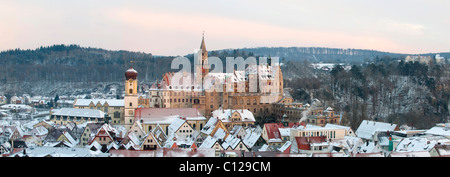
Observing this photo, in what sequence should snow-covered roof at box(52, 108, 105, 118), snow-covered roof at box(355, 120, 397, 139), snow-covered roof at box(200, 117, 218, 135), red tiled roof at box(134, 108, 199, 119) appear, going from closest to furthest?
1. snow-covered roof at box(355, 120, 397, 139)
2. snow-covered roof at box(200, 117, 218, 135)
3. red tiled roof at box(134, 108, 199, 119)
4. snow-covered roof at box(52, 108, 105, 118)

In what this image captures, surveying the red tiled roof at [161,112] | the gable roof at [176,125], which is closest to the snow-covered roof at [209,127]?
the gable roof at [176,125]

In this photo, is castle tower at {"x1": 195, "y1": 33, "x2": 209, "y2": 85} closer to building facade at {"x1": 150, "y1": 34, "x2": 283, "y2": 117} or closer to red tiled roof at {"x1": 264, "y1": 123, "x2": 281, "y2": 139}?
building facade at {"x1": 150, "y1": 34, "x2": 283, "y2": 117}

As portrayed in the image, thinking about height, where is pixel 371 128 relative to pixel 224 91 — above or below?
below

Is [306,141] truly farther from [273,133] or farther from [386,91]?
[386,91]

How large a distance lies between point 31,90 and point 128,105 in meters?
54.2

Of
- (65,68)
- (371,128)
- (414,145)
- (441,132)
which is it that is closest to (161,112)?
(371,128)

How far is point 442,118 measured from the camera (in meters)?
40.0

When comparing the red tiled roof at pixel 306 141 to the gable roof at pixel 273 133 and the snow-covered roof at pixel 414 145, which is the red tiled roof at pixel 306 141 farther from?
the snow-covered roof at pixel 414 145

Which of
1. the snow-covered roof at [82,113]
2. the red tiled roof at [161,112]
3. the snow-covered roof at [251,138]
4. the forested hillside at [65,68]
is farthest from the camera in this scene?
the forested hillside at [65,68]

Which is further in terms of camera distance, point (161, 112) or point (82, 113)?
point (82, 113)

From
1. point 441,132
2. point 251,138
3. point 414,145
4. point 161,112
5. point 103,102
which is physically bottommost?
point 251,138

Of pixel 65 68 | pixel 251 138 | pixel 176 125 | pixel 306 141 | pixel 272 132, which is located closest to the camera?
pixel 306 141

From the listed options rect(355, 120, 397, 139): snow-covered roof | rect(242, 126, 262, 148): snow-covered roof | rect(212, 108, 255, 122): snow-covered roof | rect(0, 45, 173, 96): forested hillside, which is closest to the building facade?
rect(212, 108, 255, 122): snow-covered roof

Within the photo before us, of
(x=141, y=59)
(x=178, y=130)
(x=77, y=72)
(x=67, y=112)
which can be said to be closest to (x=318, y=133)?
(x=178, y=130)
